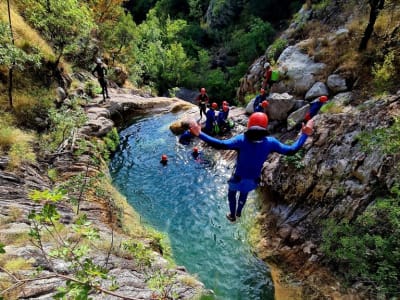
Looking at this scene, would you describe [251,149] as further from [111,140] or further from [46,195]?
[111,140]

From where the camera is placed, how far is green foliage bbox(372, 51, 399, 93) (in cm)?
916

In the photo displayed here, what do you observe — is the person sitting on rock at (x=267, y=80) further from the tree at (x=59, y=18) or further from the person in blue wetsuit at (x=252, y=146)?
the person in blue wetsuit at (x=252, y=146)

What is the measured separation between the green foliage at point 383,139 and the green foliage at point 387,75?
7.46 ft

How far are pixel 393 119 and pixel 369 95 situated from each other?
242 cm

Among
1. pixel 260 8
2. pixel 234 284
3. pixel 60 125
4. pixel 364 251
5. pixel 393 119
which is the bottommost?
pixel 234 284

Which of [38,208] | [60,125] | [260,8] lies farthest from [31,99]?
[260,8]

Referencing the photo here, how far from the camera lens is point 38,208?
6250 mm

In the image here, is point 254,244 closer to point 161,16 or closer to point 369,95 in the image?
point 369,95

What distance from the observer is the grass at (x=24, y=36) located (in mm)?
11648

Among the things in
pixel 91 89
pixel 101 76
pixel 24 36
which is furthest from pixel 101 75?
pixel 24 36

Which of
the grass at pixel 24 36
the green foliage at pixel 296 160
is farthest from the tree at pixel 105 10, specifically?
the green foliage at pixel 296 160

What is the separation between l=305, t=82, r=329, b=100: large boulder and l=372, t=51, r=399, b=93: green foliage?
7.58ft

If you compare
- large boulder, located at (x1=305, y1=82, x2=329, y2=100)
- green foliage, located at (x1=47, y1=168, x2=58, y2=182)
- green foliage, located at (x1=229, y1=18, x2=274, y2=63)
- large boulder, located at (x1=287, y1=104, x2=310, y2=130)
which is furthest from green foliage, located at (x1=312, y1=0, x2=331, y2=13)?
green foliage, located at (x1=47, y1=168, x2=58, y2=182)

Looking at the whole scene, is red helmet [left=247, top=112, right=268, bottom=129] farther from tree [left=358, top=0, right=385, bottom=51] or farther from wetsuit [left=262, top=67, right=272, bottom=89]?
wetsuit [left=262, top=67, right=272, bottom=89]
